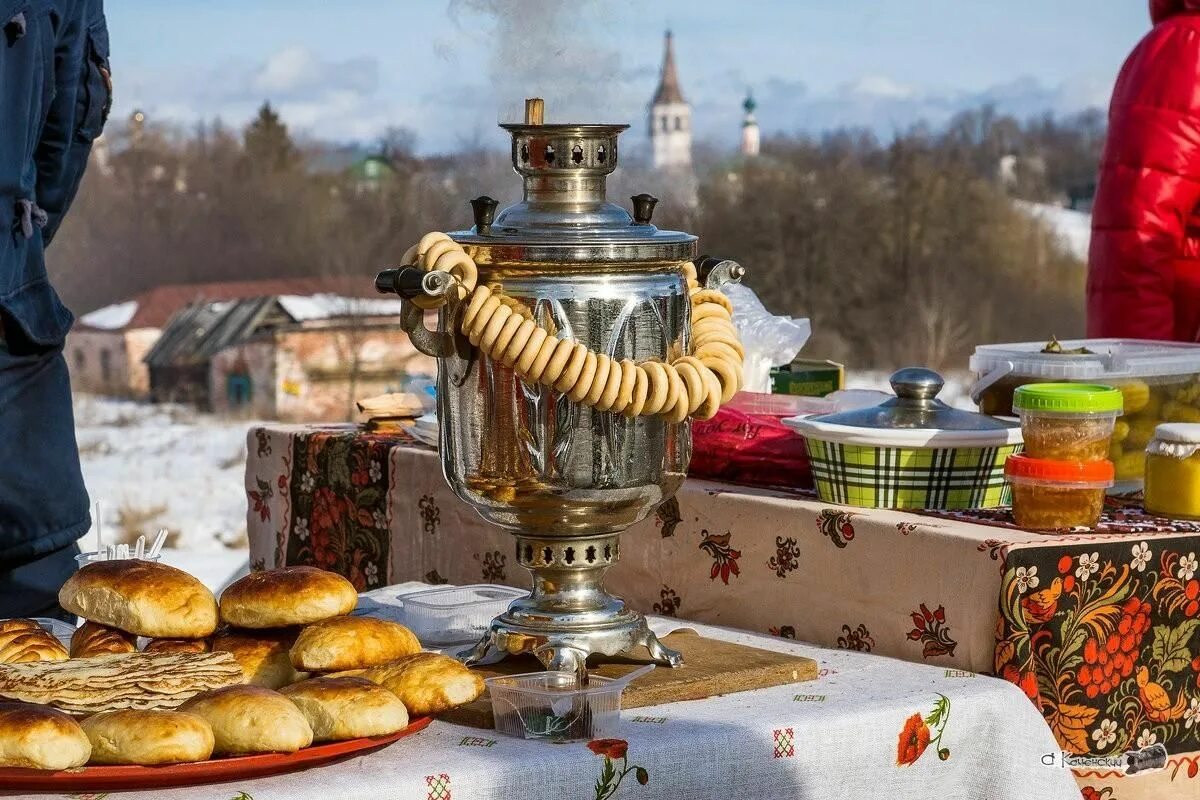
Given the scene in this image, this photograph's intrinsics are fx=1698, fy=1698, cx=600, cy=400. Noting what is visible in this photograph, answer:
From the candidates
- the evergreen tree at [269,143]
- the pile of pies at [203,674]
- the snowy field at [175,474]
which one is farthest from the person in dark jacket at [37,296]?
the evergreen tree at [269,143]

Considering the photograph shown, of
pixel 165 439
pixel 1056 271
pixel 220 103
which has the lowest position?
pixel 165 439

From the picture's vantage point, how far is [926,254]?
67.5 ft

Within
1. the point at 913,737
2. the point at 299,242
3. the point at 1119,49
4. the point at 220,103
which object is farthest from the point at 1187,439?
the point at 1119,49

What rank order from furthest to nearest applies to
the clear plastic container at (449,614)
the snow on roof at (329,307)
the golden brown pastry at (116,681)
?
the snow on roof at (329,307), the clear plastic container at (449,614), the golden brown pastry at (116,681)

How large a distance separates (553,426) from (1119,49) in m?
32.5

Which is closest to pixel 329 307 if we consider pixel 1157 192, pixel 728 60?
pixel 728 60

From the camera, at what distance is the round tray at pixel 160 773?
1278 mm

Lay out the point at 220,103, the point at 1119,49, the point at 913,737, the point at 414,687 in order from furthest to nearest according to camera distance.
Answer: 1. the point at 1119,49
2. the point at 220,103
3. the point at 913,737
4. the point at 414,687

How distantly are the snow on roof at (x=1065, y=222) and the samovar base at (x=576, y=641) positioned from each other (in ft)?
61.8

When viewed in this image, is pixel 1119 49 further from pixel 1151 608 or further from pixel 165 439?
pixel 1151 608

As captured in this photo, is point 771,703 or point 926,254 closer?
point 771,703

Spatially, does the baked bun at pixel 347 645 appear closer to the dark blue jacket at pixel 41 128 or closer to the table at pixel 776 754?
the table at pixel 776 754

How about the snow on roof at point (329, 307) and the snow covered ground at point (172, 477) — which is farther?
the snow on roof at point (329, 307)

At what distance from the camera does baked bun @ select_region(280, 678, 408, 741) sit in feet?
4.46
